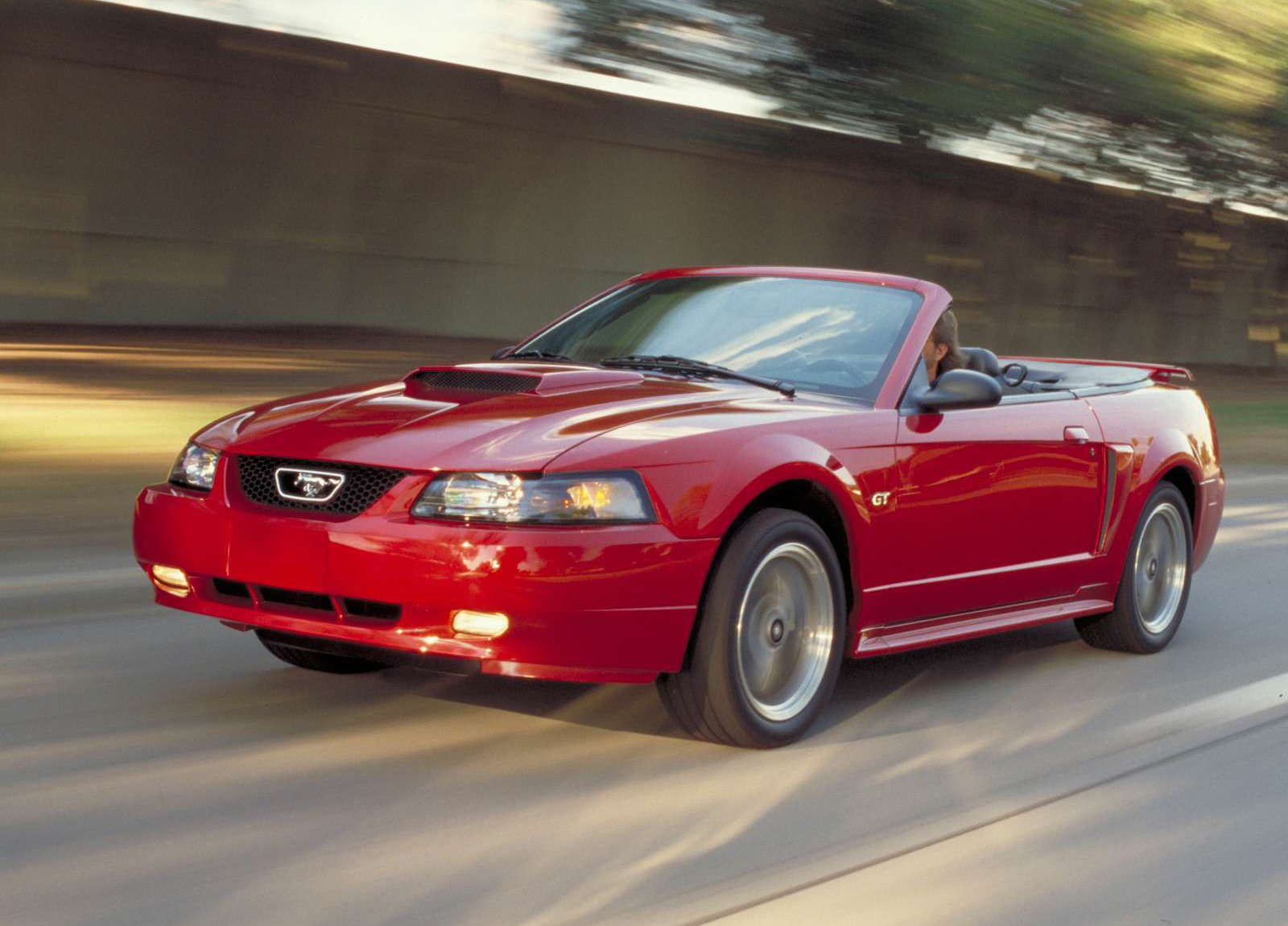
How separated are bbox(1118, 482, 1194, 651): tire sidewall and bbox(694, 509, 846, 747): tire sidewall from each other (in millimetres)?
2157

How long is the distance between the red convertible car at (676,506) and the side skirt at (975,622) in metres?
0.01

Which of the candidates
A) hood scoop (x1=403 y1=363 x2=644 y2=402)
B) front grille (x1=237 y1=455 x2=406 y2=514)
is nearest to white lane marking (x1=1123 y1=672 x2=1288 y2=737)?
hood scoop (x1=403 y1=363 x2=644 y2=402)

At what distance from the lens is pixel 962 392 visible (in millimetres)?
5785

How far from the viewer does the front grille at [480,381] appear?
5.45 m

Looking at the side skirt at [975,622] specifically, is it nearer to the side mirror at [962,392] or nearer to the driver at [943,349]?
the side mirror at [962,392]

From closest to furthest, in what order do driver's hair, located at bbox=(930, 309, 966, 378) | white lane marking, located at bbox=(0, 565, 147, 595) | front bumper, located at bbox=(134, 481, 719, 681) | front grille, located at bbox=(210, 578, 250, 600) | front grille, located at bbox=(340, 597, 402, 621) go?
front bumper, located at bbox=(134, 481, 719, 681) < front grille, located at bbox=(340, 597, 402, 621) < front grille, located at bbox=(210, 578, 250, 600) < driver's hair, located at bbox=(930, 309, 966, 378) < white lane marking, located at bbox=(0, 565, 147, 595)

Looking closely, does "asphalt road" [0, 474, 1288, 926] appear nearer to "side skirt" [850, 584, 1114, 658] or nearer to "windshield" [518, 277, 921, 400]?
"side skirt" [850, 584, 1114, 658]

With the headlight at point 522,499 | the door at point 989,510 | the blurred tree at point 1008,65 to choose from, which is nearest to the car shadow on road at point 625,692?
the door at point 989,510

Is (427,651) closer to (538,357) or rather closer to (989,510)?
(538,357)

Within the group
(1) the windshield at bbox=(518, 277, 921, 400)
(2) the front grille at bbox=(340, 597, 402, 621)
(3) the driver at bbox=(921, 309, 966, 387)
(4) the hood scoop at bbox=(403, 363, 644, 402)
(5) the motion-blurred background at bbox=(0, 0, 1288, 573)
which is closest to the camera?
(2) the front grille at bbox=(340, 597, 402, 621)

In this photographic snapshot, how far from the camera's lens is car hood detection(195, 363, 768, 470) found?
4816mm

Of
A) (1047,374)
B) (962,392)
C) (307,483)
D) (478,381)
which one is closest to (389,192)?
(1047,374)

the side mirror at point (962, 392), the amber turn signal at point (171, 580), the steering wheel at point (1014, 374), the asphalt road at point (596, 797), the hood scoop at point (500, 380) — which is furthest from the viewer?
the steering wheel at point (1014, 374)

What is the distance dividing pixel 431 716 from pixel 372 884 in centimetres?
147
